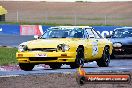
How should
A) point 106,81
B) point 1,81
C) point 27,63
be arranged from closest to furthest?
1. point 106,81
2. point 1,81
3. point 27,63

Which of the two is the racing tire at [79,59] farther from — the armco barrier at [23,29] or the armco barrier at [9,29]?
the armco barrier at [9,29]

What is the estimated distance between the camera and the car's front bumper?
52.6 ft

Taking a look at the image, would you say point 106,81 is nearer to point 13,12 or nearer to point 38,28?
point 38,28

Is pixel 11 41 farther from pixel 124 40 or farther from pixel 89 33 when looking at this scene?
pixel 89 33

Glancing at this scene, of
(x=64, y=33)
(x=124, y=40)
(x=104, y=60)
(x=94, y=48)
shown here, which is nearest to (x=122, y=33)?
(x=124, y=40)

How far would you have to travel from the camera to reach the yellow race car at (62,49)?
16094mm

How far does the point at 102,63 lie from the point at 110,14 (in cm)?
6170

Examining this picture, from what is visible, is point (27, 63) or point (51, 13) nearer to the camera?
point (27, 63)

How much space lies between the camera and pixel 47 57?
16.0 m

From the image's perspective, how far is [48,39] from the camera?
1697cm

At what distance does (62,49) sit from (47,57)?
453 millimetres

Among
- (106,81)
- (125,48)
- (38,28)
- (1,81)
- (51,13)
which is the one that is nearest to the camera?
(106,81)

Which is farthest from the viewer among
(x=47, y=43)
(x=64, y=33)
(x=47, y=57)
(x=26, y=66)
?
(x=64, y=33)

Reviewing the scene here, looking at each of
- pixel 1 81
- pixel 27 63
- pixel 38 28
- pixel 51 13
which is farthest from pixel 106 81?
pixel 51 13
